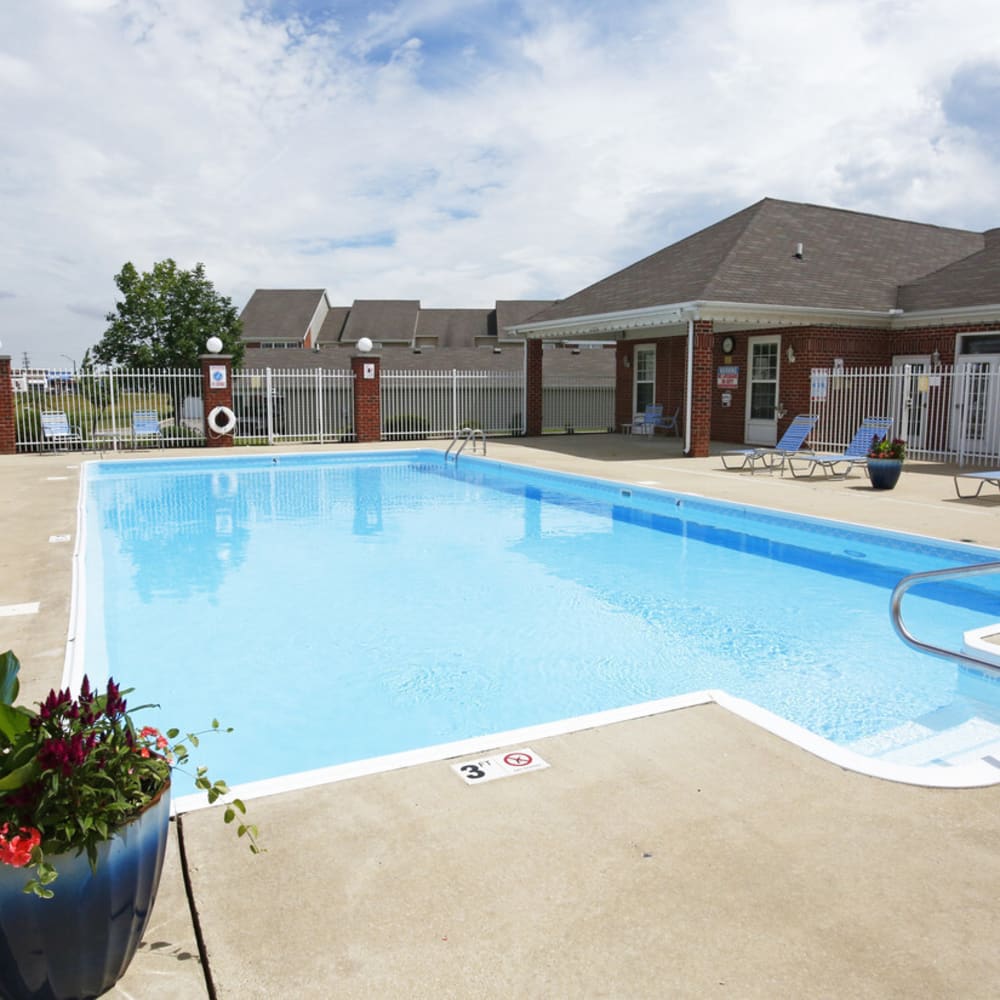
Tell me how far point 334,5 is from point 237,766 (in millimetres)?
12525

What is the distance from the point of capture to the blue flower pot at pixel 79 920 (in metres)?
1.88

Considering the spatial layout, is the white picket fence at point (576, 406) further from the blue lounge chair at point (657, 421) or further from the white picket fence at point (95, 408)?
the white picket fence at point (95, 408)

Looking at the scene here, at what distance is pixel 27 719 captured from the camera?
2.08 meters

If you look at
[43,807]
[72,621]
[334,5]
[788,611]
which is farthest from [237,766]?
[334,5]

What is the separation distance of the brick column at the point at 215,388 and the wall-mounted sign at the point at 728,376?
38.6 feet

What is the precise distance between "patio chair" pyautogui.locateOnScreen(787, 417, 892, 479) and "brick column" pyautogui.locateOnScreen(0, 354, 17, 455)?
1650cm

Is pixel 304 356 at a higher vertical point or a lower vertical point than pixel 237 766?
higher

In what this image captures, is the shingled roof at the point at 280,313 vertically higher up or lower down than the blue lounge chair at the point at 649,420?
higher up

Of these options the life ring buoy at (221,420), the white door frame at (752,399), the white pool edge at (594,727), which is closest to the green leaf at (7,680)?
the white pool edge at (594,727)

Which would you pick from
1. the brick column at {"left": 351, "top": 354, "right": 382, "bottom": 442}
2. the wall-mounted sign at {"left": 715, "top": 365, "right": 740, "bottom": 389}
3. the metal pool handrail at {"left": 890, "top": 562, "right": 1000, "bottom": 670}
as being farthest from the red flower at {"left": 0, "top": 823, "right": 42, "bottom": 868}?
the brick column at {"left": 351, "top": 354, "right": 382, "bottom": 442}

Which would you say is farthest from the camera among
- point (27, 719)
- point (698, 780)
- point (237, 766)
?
point (237, 766)

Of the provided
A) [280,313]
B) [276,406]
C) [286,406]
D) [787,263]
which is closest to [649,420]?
[787,263]

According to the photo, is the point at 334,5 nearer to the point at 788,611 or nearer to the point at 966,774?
the point at 788,611

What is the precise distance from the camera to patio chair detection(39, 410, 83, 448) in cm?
1997
